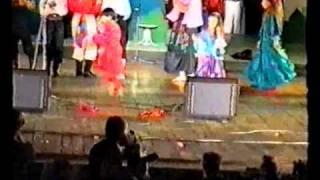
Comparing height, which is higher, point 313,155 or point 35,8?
point 35,8

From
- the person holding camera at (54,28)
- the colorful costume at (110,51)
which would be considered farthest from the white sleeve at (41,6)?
the colorful costume at (110,51)

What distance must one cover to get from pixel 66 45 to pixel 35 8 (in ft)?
1.17

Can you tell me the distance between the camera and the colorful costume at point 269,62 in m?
3.05

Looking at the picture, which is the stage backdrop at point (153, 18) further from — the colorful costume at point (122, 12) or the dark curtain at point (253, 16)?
the dark curtain at point (253, 16)

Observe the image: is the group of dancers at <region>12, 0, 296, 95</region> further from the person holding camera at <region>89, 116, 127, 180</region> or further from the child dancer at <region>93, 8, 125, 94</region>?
the person holding camera at <region>89, 116, 127, 180</region>

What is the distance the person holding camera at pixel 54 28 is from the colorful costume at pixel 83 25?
4 centimetres

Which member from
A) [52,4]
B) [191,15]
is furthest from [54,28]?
[191,15]

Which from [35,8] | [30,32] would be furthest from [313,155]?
[35,8]

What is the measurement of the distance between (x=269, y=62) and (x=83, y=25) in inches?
31.3

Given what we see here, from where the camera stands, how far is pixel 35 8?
8.15 ft

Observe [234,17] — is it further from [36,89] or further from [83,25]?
[36,89]

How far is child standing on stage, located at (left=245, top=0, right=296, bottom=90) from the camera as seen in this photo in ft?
9.77

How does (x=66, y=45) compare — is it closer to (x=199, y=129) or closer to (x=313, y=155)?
(x=199, y=129)

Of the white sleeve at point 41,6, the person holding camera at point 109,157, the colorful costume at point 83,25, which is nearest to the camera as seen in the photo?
the person holding camera at point 109,157
